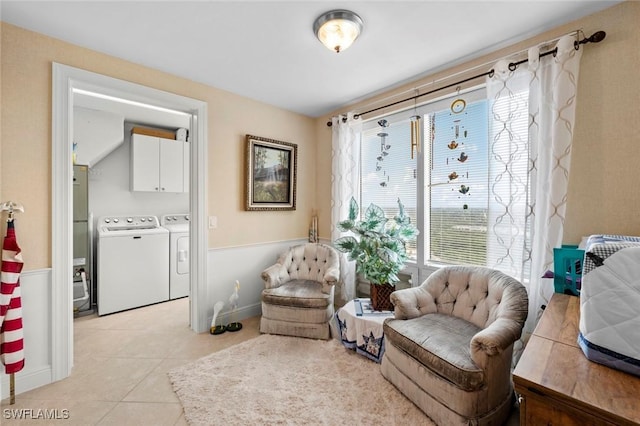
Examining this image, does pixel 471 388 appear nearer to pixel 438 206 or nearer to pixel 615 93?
pixel 438 206

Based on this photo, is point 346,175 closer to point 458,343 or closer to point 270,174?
point 270,174

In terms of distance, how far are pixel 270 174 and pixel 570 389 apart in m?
3.04

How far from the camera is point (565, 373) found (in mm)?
884

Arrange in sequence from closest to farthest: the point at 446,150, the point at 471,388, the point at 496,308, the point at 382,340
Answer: the point at 471,388
the point at 496,308
the point at 382,340
the point at 446,150

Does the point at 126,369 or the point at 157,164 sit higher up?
the point at 157,164

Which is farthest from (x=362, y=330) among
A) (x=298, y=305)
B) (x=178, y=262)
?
(x=178, y=262)

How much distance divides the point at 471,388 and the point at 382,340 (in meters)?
0.84

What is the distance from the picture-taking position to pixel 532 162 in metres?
1.94

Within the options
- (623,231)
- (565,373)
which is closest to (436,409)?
(565,373)

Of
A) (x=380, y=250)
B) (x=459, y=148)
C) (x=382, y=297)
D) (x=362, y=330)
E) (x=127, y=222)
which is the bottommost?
(x=362, y=330)

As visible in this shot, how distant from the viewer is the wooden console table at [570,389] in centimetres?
76

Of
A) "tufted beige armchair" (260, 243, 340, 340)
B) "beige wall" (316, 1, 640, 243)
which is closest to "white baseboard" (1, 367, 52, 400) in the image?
"tufted beige armchair" (260, 243, 340, 340)

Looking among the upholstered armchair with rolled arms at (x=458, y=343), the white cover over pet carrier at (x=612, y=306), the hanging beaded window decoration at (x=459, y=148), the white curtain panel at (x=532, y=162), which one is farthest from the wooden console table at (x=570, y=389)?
the hanging beaded window decoration at (x=459, y=148)

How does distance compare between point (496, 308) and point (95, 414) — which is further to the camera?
Answer: point (496, 308)
